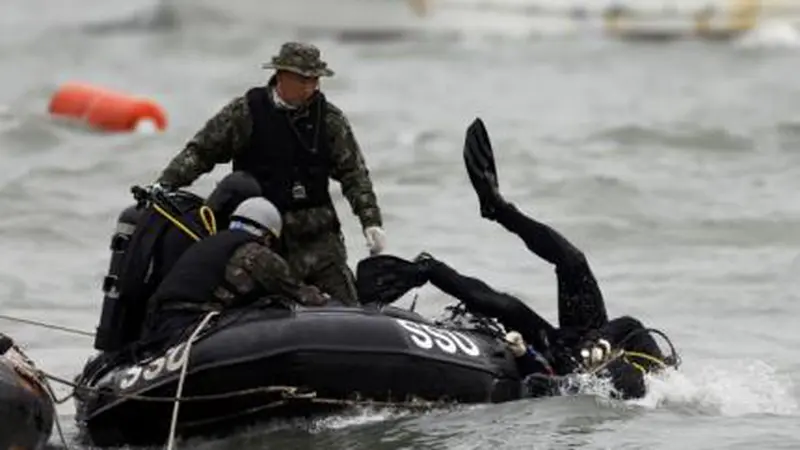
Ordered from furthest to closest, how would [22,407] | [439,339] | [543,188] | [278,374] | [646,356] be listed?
[543,188] < [646,356] < [439,339] < [278,374] < [22,407]

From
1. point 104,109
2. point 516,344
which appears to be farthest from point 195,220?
point 104,109

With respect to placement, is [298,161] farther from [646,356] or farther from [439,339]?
[646,356]

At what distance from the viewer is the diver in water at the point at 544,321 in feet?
33.7

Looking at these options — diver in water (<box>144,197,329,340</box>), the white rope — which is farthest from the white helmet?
the white rope

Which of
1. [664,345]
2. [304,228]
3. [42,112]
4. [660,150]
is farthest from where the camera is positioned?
[42,112]

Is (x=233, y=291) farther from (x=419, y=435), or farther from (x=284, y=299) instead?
(x=419, y=435)

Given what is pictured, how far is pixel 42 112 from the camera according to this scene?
28125mm

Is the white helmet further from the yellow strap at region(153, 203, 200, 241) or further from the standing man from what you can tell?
the standing man

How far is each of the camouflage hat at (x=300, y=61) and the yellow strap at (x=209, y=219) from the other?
0.82m

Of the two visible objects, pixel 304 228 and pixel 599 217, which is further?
pixel 599 217

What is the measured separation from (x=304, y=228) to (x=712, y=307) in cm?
493

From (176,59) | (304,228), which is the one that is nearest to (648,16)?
(176,59)

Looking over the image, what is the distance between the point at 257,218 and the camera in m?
9.55

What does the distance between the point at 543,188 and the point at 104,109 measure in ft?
22.3
